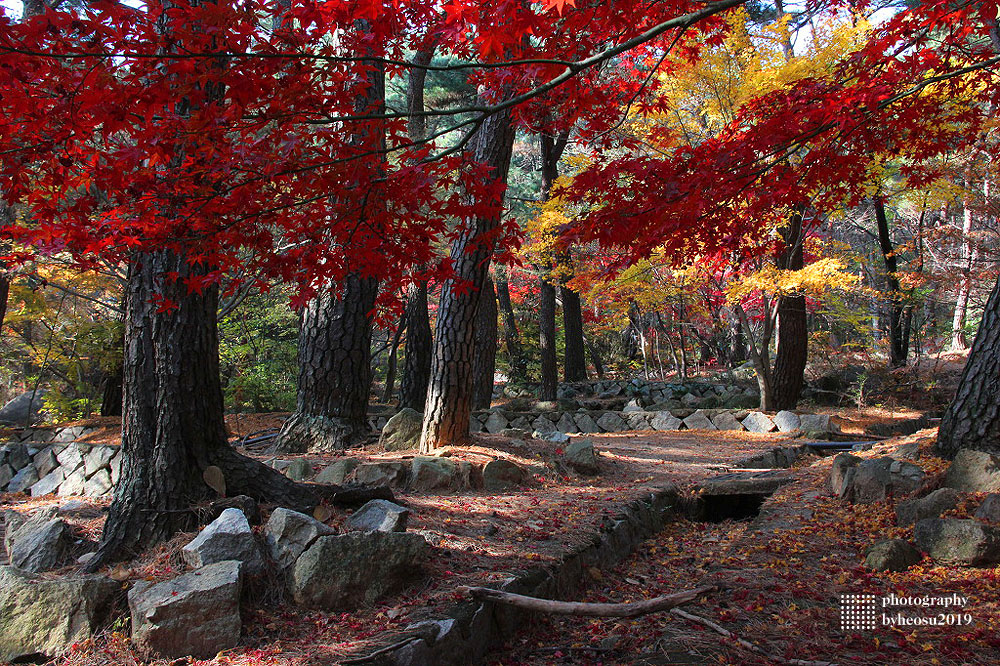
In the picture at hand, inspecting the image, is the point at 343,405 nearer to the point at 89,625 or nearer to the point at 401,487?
the point at 401,487

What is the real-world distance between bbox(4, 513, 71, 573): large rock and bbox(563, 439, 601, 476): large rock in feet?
14.3

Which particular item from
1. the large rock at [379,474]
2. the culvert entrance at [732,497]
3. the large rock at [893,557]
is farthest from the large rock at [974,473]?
the large rock at [379,474]

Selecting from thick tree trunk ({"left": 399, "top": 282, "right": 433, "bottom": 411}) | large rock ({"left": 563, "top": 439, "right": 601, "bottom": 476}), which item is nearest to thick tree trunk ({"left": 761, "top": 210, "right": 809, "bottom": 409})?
large rock ({"left": 563, "top": 439, "right": 601, "bottom": 476})

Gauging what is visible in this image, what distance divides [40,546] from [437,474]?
2.68 m

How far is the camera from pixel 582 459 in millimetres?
6586

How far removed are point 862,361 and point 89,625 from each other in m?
15.5

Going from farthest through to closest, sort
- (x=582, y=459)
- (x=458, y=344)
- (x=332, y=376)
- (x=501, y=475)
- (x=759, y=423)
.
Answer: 1. (x=759, y=423)
2. (x=332, y=376)
3. (x=582, y=459)
4. (x=458, y=344)
5. (x=501, y=475)

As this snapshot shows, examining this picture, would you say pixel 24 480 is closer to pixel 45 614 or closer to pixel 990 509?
pixel 45 614

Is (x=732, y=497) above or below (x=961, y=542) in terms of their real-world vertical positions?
below

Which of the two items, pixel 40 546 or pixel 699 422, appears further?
pixel 699 422

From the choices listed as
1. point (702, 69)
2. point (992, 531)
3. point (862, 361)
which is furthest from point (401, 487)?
point (862, 361)

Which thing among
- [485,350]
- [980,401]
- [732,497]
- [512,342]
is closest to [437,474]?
[732,497]

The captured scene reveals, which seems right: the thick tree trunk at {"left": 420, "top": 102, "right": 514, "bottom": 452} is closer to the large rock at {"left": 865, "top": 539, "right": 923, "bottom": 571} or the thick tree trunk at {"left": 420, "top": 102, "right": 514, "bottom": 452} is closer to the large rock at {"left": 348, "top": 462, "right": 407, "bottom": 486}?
the large rock at {"left": 348, "top": 462, "right": 407, "bottom": 486}

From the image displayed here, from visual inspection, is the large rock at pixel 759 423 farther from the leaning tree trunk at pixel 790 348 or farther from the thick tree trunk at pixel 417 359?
the thick tree trunk at pixel 417 359
